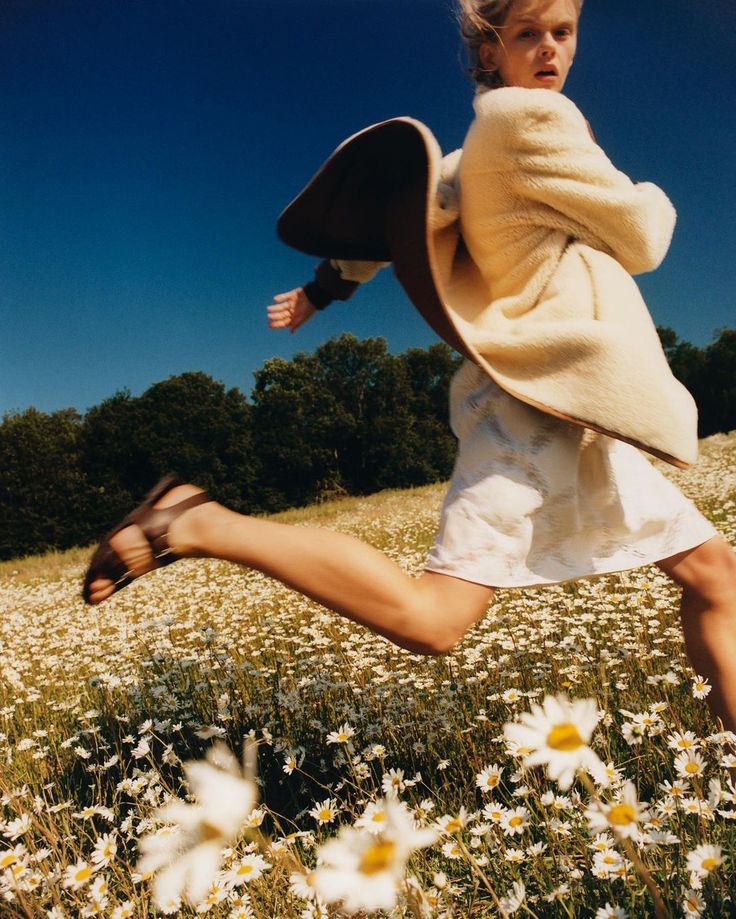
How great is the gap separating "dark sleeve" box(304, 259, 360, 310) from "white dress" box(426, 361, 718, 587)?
842 mm

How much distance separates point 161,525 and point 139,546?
8 cm

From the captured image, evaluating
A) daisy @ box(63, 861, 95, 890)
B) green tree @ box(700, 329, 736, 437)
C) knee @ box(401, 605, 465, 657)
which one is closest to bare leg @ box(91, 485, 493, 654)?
knee @ box(401, 605, 465, 657)

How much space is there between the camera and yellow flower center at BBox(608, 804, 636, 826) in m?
0.84

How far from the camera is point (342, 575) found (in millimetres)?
1604

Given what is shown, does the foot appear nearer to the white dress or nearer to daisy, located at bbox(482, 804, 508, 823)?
the white dress

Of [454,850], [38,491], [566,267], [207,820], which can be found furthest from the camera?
[38,491]

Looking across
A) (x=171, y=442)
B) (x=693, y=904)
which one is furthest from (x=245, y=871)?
(x=171, y=442)

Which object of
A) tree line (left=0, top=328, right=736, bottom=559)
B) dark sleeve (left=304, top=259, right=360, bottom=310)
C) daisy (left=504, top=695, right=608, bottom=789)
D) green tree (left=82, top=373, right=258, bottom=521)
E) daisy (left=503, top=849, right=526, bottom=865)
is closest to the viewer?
daisy (left=504, top=695, right=608, bottom=789)

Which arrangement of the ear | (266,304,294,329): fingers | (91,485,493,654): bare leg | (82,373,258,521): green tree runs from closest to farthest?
(91,485,493,654): bare leg < the ear < (266,304,294,329): fingers < (82,373,258,521): green tree

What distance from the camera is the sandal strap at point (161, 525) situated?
5.54 feet

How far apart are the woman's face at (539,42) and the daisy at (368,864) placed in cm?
215

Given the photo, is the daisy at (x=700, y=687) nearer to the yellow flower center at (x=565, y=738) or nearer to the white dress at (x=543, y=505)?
the white dress at (x=543, y=505)

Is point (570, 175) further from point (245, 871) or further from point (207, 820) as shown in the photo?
point (245, 871)

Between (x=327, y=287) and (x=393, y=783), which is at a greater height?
(x=327, y=287)
